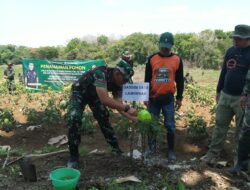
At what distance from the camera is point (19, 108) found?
11078 millimetres

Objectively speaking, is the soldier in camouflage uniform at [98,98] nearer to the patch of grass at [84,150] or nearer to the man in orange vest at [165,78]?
the man in orange vest at [165,78]

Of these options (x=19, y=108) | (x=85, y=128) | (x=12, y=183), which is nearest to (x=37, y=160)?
(x=12, y=183)

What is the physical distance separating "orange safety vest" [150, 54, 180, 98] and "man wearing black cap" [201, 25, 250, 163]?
734mm

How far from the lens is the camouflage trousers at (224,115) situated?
17.5ft

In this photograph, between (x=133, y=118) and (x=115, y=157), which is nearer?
(x=133, y=118)

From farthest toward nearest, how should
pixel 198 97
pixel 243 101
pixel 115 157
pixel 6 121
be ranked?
pixel 198 97, pixel 6 121, pixel 115 157, pixel 243 101

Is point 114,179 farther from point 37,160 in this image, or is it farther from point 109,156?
point 37,160

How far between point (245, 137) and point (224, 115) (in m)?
0.82

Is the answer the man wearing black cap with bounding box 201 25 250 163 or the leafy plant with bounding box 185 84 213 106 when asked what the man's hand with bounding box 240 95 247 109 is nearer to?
the man wearing black cap with bounding box 201 25 250 163

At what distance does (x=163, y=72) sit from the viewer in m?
5.46

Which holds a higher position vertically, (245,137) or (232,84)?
(232,84)

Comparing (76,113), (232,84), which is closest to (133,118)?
(76,113)

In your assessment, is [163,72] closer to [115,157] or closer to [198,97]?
[115,157]

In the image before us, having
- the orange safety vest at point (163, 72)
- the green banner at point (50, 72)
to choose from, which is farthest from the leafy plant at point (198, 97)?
the orange safety vest at point (163, 72)
